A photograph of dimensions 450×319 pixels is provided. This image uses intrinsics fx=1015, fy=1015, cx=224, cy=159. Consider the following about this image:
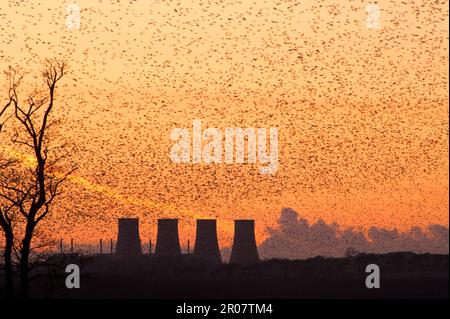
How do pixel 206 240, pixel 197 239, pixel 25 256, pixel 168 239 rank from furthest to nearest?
pixel 197 239 → pixel 206 240 → pixel 168 239 → pixel 25 256

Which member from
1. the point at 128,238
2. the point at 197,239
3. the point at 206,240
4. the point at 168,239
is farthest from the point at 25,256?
the point at 197,239

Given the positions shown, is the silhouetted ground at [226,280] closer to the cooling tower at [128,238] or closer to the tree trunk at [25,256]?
the cooling tower at [128,238]

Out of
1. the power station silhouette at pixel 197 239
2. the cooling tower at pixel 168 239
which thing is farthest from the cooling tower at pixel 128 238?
the cooling tower at pixel 168 239

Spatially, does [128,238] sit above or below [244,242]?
above

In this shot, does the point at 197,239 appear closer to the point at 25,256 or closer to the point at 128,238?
the point at 128,238

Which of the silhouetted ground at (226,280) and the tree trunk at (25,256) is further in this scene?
the silhouetted ground at (226,280)
